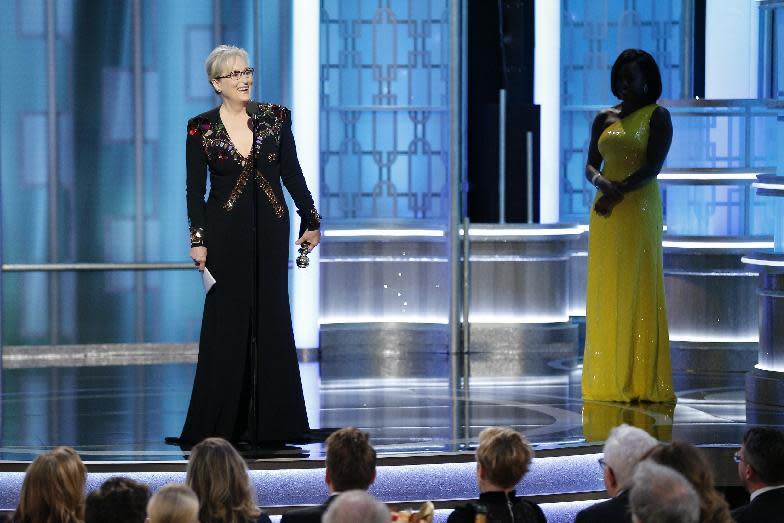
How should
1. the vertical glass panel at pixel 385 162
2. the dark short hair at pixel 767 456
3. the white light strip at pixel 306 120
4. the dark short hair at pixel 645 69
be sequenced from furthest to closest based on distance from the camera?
the vertical glass panel at pixel 385 162, the white light strip at pixel 306 120, the dark short hair at pixel 645 69, the dark short hair at pixel 767 456

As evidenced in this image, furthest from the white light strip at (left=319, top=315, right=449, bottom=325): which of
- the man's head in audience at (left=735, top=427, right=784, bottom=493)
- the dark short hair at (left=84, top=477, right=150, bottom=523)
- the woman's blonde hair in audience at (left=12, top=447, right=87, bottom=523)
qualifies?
the dark short hair at (left=84, top=477, right=150, bottom=523)

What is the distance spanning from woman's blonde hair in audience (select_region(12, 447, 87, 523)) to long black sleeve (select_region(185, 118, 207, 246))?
2.05 meters

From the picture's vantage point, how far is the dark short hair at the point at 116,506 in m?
3.61

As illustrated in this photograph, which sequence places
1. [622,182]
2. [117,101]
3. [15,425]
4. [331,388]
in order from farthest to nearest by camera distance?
1. [117,101]
2. [331,388]
3. [622,182]
4. [15,425]

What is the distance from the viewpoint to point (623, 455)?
164 inches

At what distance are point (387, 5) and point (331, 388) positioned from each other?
260 cm

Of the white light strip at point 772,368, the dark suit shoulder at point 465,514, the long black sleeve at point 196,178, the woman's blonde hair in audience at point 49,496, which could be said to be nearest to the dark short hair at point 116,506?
the woman's blonde hair in audience at point 49,496

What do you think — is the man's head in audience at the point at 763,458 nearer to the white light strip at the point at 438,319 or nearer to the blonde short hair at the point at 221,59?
the blonde short hair at the point at 221,59

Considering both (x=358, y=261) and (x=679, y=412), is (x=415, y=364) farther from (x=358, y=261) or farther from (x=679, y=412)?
(x=679, y=412)

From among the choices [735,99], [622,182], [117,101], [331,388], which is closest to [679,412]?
[622,182]

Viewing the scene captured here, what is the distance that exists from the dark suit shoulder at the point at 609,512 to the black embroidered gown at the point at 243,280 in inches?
82.1

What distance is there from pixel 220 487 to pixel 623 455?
39.8 inches

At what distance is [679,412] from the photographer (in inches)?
272

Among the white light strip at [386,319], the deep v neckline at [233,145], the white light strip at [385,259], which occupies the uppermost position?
the deep v neckline at [233,145]
